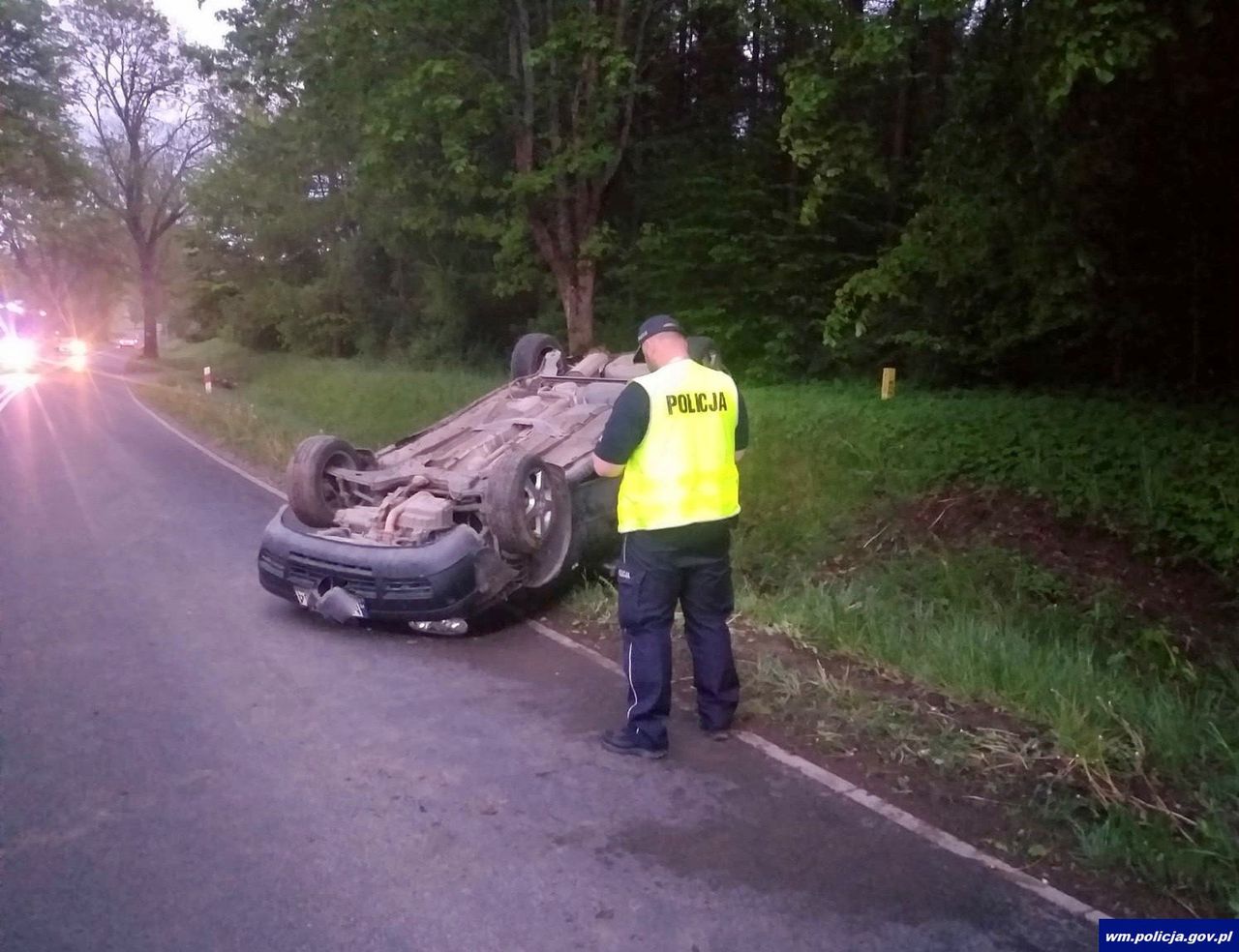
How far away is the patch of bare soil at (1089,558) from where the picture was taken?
7152mm

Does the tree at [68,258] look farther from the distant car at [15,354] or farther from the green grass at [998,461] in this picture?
the green grass at [998,461]

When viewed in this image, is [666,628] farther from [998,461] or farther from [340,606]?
[998,461]

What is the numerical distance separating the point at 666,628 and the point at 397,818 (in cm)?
141

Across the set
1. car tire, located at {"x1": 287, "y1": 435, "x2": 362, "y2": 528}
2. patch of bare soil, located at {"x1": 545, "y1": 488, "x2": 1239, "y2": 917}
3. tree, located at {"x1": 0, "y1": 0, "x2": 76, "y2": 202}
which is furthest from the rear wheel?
tree, located at {"x1": 0, "y1": 0, "x2": 76, "y2": 202}

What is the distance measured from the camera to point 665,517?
5055 millimetres

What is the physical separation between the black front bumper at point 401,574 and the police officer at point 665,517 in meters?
1.73

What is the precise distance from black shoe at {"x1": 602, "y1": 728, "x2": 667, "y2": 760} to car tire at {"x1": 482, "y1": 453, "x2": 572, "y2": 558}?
1975 millimetres

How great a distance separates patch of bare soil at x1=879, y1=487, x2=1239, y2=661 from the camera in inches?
282

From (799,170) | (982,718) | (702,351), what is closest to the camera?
(982,718)

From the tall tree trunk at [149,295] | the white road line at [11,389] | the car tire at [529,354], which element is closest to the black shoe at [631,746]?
the car tire at [529,354]

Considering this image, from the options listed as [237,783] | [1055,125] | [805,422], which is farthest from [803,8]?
[237,783]

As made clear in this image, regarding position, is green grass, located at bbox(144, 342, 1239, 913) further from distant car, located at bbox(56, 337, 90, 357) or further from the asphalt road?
distant car, located at bbox(56, 337, 90, 357)

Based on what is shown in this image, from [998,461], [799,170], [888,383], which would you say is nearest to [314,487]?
[998,461]

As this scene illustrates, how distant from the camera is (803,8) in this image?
11.2 meters
